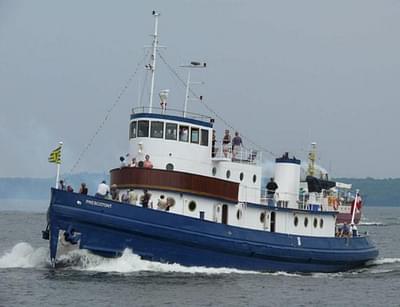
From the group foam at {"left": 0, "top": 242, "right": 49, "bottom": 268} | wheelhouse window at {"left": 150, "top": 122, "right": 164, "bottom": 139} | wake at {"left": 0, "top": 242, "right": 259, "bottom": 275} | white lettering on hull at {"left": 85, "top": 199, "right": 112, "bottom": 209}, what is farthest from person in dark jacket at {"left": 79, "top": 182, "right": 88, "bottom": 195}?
foam at {"left": 0, "top": 242, "right": 49, "bottom": 268}

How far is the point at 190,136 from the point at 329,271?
8.97 m

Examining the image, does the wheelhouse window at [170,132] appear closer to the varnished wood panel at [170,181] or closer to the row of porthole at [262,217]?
the varnished wood panel at [170,181]

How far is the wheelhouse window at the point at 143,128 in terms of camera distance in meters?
37.4

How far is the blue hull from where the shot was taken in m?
34.6

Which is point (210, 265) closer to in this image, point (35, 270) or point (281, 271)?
point (281, 271)

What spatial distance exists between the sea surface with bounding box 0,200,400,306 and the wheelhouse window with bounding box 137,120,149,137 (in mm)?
5071

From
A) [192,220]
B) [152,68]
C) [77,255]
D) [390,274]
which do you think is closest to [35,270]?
[77,255]

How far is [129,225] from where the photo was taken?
34469mm

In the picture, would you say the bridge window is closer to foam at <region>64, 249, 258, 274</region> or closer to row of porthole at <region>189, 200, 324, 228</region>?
row of porthole at <region>189, 200, 324, 228</region>

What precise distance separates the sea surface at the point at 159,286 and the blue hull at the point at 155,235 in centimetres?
39

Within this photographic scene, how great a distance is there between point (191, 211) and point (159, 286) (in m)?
4.96

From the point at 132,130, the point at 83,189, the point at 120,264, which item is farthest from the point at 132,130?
the point at 120,264

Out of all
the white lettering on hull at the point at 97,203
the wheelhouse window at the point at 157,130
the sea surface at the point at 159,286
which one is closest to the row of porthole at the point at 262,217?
the sea surface at the point at 159,286

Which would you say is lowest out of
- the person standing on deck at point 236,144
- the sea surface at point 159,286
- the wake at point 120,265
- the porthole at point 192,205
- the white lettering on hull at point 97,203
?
the sea surface at point 159,286
